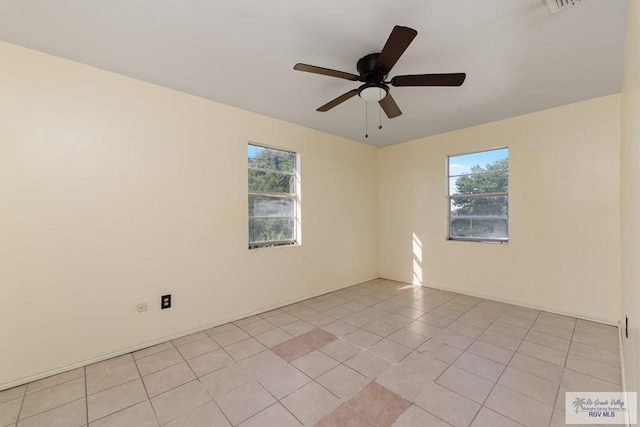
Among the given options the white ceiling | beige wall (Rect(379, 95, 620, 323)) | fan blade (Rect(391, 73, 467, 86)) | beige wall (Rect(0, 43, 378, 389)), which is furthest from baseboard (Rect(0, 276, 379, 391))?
fan blade (Rect(391, 73, 467, 86))

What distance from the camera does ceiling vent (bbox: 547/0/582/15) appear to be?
1552 mm

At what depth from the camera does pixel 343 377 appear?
80.5 inches

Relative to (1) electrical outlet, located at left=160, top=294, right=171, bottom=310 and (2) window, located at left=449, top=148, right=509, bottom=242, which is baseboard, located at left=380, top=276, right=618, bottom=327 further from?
(1) electrical outlet, located at left=160, top=294, right=171, bottom=310

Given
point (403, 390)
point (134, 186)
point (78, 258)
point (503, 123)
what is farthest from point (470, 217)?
point (78, 258)

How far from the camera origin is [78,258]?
2207mm

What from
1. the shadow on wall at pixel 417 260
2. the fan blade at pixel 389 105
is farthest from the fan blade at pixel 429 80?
the shadow on wall at pixel 417 260

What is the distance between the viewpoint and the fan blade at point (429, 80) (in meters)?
1.83

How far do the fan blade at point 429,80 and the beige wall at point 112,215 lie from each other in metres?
2.00

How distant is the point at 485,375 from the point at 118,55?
3.83 metres

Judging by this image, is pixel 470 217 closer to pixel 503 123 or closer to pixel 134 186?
pixel 503 123

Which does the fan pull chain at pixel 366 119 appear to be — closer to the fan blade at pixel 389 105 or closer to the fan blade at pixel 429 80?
the fan blade at pixel 389 105

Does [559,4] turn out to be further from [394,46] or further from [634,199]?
[634,199]

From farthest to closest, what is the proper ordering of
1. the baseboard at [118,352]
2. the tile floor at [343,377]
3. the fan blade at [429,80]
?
the baseboard at [118,352], the fan blade at [429,80], the tile floor at [343,377]

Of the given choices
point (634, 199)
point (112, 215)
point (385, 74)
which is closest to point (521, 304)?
point (634, 199)
